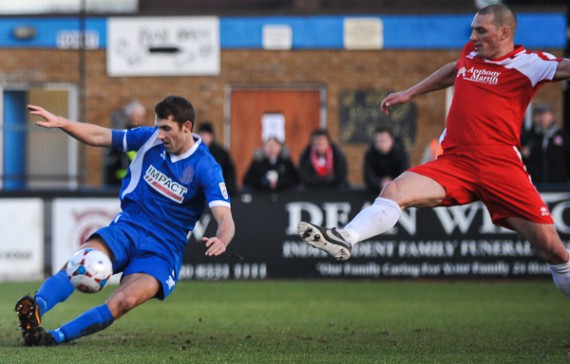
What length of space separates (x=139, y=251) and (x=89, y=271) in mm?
775

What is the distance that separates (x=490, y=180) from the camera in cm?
811

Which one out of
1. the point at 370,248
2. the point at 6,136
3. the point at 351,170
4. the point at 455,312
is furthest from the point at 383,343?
the point at 6,136

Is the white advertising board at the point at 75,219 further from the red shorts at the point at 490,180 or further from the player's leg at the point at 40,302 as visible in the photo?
the red shorts at the point at 490,180

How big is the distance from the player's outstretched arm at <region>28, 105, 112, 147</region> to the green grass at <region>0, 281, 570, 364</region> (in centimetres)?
158

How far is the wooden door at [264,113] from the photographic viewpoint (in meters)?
21.6

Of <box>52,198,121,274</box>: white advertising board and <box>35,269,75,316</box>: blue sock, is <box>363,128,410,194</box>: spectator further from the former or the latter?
<box>35,269,75,316</box>: blue sock

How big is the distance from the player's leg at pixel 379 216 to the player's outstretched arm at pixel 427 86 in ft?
2.49

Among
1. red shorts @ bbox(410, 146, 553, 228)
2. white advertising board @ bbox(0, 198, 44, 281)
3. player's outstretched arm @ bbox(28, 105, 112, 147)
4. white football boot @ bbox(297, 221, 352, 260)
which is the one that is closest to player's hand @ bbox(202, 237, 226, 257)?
white football boot @ bbox(297, 221, 352, 260)

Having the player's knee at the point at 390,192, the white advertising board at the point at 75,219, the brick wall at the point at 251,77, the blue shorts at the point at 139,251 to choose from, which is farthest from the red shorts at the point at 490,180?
the brick wall at the point at 251,77

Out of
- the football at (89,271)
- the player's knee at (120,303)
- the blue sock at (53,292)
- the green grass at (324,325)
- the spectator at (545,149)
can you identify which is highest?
the spectator at (545,149)

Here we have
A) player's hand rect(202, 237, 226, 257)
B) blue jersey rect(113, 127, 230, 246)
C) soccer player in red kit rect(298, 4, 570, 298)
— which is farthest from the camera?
blue jersey rect(113, 127, 230, 246)

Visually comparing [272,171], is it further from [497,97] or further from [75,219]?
[497,97]

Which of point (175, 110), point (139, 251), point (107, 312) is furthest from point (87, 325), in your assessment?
point (175, 110)

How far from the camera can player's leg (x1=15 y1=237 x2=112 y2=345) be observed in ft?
24.8
